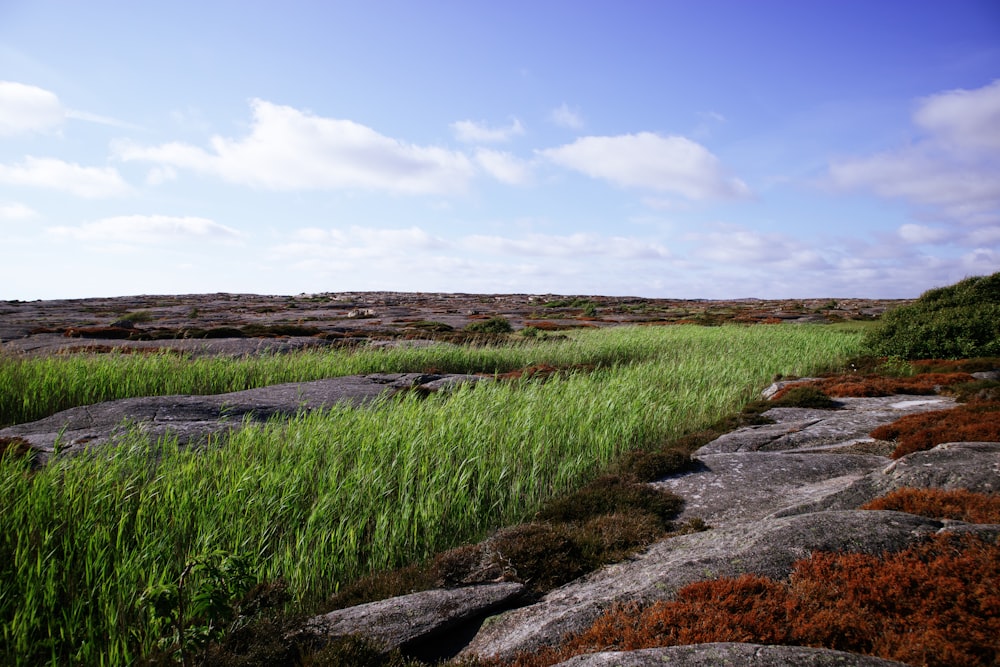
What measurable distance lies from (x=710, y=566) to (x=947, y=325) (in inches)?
807

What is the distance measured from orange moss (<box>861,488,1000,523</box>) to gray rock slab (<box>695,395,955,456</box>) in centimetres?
400

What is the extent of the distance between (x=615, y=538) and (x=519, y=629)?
1.91m

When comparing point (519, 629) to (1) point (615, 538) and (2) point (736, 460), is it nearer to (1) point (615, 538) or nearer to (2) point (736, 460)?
(1) point (615, 538)

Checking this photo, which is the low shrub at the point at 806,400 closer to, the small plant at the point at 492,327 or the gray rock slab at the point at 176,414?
the gray rock slab at the point at 176,414

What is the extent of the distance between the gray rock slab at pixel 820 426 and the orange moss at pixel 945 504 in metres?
4.00

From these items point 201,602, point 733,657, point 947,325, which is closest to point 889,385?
point 947,325

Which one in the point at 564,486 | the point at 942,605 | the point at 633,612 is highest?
the point at 942,605

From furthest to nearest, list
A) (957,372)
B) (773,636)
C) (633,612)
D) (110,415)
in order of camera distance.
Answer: (957,372) < (110,415) < (633,612) < (773,636)

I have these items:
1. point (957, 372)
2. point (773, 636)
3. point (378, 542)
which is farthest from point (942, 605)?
point (957, 372)

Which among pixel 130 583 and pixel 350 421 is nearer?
pixel 130 583

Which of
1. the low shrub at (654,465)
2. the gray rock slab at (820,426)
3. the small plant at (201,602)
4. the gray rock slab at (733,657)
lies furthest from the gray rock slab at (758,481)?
the small plant at (201,602)

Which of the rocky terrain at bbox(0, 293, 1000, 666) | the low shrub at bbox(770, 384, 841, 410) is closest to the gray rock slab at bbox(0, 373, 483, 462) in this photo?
the rocky terrain at bbox(0, 293, 1000, 666)

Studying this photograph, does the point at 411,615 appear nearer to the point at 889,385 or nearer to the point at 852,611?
the point at 852,611

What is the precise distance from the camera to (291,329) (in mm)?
29422
